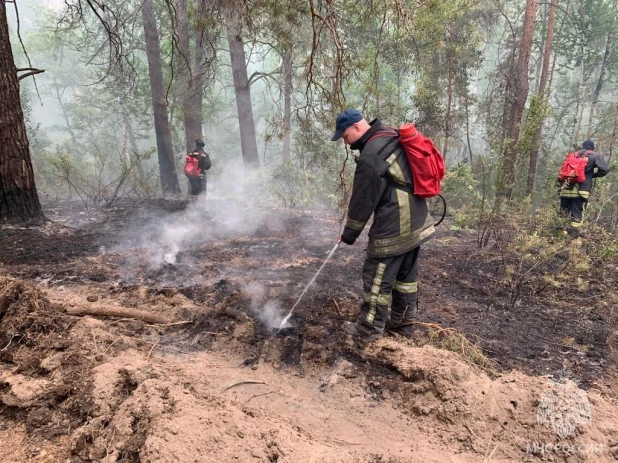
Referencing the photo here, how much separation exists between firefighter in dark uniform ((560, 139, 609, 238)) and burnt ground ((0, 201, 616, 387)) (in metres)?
1.78

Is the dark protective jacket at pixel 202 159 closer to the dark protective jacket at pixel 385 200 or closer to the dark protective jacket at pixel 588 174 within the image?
the dark protective jacket at pixel 385 200

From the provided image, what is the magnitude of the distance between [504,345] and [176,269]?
13.3 ft

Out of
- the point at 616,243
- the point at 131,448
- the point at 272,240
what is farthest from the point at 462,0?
the point at 131,448

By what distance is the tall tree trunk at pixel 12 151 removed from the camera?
18.0 ft

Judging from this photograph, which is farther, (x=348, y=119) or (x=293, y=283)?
(x=293, y=283)

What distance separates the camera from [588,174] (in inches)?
263

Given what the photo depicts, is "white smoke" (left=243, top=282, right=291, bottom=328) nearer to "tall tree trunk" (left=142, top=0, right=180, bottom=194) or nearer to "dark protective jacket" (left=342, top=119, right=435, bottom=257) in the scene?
"dark protective jacket" (left=342, top=119, right=435, bottom=257)

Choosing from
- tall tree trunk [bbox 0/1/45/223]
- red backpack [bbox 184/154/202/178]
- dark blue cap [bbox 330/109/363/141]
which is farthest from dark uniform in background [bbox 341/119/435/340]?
red backpack [bbox 184/154/202/178]

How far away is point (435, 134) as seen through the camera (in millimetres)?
11609

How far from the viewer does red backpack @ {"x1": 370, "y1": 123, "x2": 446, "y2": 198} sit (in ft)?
9.79

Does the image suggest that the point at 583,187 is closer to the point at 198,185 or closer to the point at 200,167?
the point at 200,167

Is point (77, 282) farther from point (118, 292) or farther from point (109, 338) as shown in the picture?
point (109, 338)

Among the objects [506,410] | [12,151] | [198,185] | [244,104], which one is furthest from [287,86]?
[506,410]

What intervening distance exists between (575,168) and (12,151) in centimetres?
975
